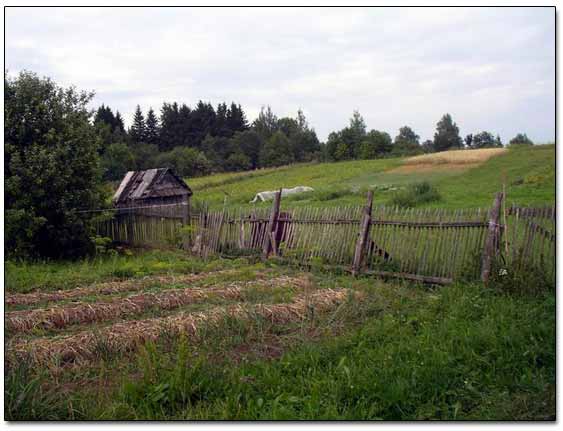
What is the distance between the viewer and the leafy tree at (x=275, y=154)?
36.9 meters

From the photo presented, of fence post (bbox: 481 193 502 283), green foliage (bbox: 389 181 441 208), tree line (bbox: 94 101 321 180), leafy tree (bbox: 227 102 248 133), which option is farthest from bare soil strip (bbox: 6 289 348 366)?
leafy tree (bbox: 227 102 248 133)

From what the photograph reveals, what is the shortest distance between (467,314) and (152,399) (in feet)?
10.4

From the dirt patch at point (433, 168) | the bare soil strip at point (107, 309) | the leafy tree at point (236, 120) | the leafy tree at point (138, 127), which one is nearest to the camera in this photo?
the bare soil strip at point (107, 309)

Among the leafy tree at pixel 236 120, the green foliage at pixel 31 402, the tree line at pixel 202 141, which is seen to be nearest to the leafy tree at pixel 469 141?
the tree line at pixel 202 141

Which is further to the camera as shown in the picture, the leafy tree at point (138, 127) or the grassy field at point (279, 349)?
the leafy tree at point (138, 127)

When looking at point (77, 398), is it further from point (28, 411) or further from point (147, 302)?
point (147, 302)

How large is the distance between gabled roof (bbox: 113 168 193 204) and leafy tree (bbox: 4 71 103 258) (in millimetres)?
3644

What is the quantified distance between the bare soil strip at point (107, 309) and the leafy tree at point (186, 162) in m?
27.5

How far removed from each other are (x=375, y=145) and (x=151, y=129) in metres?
18.0

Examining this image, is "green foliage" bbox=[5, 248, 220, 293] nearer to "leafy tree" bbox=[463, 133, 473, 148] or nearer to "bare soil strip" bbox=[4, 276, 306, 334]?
"bare soil strip" bbox=[4, 276, 306, 334]

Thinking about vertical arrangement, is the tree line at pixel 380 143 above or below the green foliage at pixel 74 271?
above

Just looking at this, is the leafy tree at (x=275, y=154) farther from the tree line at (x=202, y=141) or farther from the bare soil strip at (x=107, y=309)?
the bare soil strip at (x=107, y=309)

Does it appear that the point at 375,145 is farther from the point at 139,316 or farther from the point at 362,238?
the point at 139,316

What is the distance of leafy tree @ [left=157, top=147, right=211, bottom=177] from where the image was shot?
33.6m
